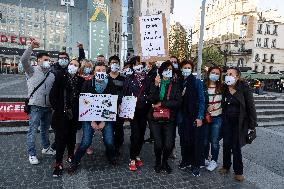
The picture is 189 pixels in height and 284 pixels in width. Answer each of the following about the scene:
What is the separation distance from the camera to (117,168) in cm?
554

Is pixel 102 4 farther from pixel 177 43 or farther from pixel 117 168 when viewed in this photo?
pixel 117 168

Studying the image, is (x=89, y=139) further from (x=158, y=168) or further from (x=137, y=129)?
(x=158, y=168)

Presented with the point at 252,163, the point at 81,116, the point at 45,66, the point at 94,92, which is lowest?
the point at 252,163

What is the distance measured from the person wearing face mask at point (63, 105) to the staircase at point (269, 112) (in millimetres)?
8373

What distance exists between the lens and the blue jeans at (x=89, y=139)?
16.9ft

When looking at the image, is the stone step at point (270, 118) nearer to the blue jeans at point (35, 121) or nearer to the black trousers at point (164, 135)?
the black trousers at point (164, 135)

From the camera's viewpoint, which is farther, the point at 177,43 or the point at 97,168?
the point at 177,43

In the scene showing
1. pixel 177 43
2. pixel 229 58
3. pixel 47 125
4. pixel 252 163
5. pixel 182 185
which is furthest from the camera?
pixel 229 58

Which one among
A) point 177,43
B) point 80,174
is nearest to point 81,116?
point 80,174

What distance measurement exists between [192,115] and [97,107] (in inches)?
71.0

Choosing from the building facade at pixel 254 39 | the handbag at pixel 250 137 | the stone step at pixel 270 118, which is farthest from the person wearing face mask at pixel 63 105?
the building facade at pixel 254 39

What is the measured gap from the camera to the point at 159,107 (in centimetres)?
522

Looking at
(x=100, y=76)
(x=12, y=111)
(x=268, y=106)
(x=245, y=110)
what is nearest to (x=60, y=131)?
(x=100, y=76)

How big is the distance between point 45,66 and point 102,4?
161 ft
